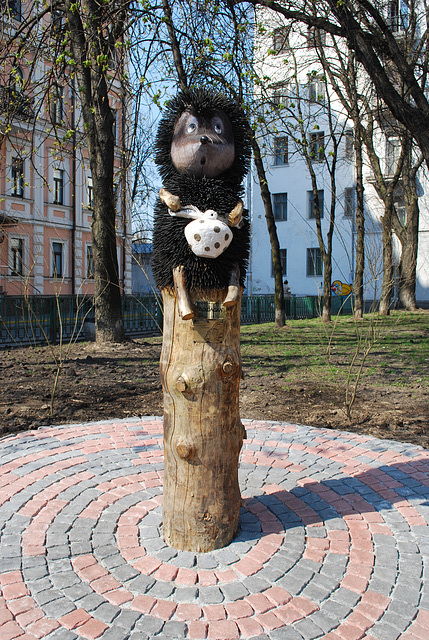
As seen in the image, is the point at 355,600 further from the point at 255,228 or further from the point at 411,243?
the point at 255,228

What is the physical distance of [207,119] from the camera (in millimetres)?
2900

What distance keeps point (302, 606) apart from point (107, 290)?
28.3 ft

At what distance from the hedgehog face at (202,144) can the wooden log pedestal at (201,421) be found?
72cm

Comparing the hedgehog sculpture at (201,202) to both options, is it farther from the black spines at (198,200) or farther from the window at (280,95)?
the window at (280,95)

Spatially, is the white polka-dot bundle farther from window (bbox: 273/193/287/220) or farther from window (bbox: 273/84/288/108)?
window (bbox: 273/193/287/220)

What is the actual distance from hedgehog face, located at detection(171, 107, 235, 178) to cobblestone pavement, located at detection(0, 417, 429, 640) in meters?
2.19

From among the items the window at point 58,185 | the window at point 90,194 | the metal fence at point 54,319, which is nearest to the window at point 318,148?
the metal fence at point 54,319

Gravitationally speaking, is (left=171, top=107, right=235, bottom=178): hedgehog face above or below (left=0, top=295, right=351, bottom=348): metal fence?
above

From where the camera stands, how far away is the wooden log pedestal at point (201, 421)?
2811 mm

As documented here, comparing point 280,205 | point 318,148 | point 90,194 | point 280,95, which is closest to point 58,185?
point 90,194

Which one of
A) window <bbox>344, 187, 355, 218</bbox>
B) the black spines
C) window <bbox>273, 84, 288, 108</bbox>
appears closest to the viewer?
the black spines

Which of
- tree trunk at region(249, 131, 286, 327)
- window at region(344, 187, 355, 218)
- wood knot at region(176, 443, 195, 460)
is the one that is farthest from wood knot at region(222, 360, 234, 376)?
window at region(344, 187, 355, 218)

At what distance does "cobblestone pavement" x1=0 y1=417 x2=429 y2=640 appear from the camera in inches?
89.5

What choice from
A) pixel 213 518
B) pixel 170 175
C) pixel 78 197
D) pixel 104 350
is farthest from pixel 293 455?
pixel 78 197
